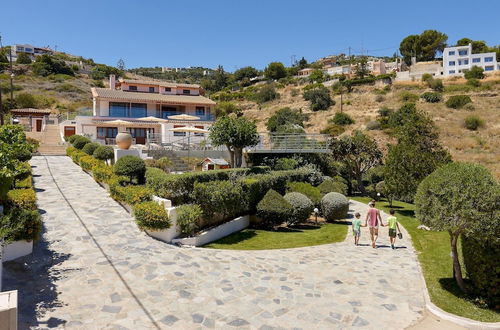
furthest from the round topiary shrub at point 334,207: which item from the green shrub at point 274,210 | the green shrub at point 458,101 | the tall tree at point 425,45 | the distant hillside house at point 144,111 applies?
the tall tree at point 425,45

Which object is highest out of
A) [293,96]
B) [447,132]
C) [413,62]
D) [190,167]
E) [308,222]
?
[413,62]

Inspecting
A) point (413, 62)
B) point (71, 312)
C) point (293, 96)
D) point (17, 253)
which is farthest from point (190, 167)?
point (413, 62)

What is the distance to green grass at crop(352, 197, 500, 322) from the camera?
760 cm

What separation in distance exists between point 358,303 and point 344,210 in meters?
10.5

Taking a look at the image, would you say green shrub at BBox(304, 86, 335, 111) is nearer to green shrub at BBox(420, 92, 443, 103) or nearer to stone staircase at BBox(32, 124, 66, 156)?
green shrub at BBox(420, 92, 443, 103)

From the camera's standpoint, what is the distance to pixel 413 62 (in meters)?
88.9

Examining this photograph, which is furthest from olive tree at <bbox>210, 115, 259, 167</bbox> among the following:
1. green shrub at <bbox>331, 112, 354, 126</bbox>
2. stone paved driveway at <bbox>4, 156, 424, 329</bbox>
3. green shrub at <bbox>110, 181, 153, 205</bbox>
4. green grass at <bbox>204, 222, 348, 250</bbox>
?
green shrub at <bbox>331, 112, 354, 126</bbox>

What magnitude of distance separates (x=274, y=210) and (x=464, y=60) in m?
85.8

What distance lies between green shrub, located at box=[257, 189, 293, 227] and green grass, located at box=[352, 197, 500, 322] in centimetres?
545

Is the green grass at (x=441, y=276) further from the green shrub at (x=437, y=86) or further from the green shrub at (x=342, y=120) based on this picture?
the green shrub at (x=437, y=86)

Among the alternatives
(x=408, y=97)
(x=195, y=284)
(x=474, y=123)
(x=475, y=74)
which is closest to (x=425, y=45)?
(x=475, y=74)

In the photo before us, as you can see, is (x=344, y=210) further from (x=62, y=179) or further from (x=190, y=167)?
(x=62, y=179)

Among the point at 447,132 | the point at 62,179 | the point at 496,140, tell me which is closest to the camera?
the point at 62,179

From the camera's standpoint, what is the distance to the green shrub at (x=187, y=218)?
12156 millimetres
